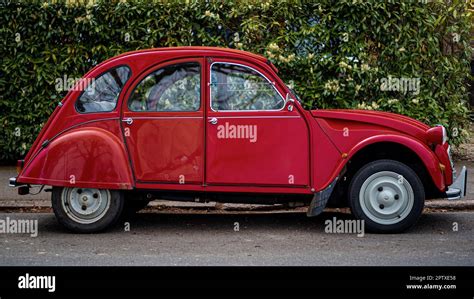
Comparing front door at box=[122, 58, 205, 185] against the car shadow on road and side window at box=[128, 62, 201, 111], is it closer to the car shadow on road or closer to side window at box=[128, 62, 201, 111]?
side window at box=[128, 62, 201, 111]

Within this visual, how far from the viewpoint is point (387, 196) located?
7.52 m

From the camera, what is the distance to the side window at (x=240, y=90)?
Result: 300 inches

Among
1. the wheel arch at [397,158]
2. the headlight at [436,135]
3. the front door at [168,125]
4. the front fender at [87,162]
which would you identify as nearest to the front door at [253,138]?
the front door at [168,125]

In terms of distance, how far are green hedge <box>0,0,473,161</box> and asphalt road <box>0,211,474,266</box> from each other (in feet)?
9.84

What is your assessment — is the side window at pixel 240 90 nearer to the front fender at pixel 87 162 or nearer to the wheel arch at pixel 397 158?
the wheel arch at pixel 397 158

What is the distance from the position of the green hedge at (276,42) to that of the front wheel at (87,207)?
13.1 ft

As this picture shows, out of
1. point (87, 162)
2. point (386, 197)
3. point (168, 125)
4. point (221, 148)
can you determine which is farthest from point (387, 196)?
point (87, 162)

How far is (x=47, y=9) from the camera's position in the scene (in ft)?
37.2

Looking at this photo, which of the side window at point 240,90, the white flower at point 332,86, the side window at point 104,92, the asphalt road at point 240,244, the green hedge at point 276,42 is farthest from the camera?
the green hedge at point 276,42

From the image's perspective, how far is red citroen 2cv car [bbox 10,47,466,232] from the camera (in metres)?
7.55

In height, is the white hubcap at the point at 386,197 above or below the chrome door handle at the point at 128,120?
below

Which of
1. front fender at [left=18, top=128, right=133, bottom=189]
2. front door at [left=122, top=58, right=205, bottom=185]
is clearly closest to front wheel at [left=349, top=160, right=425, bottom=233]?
front door at [left=122, top=58, right=205, bottom=185]

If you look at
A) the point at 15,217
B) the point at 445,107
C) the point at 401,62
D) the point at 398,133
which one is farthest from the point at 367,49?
the point at 15,217

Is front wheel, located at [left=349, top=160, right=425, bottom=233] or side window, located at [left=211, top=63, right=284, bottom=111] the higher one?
side window, located at [left=211, top=63, right=284, bottom=111]
